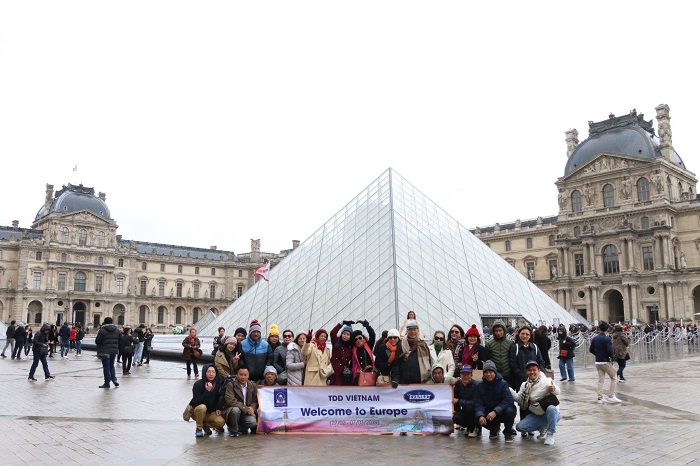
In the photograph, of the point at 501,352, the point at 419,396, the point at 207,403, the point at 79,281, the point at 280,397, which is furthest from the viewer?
the point at 79,281

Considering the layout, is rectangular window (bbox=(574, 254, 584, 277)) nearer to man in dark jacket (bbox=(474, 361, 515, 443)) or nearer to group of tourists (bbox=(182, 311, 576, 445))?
group of tourists (bbox=(182, 311, 576, 445))

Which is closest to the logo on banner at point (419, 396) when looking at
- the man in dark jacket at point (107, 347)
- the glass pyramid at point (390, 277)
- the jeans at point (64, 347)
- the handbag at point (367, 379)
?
the handbag at point (367, 379)

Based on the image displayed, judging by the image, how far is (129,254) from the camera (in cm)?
6956

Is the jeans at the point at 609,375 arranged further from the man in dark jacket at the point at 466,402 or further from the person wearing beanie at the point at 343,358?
the person wearing beanie at the point at 343,358

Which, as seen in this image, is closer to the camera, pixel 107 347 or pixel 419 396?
pixel 419 396

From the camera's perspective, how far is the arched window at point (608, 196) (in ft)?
166

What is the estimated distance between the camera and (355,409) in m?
7.11

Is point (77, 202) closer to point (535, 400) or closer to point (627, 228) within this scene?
point (627, 228)

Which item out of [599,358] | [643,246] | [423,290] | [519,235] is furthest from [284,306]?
[519,235]

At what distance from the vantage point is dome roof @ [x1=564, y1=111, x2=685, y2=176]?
49.7m

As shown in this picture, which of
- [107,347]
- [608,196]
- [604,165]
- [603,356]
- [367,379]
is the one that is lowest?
[367,379]

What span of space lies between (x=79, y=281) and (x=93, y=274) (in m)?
1.63

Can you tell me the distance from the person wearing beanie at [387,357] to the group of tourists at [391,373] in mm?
12

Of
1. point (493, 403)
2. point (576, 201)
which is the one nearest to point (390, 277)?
point (493, 403)
